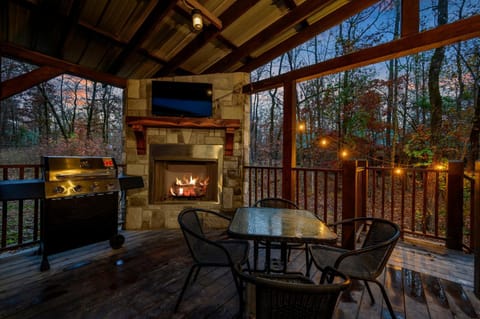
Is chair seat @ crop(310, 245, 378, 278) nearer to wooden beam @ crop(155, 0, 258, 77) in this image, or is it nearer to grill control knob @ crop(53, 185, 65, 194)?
grill control knob @ crop(53, 185, 65, 194)

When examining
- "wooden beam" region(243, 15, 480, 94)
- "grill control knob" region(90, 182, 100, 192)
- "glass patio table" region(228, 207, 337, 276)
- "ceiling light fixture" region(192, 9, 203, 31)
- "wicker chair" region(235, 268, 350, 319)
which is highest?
"ceiling light fixture" region(192, 9, 203, 31)

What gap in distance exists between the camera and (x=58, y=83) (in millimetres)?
6809

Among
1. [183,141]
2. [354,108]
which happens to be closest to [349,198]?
[183,141]

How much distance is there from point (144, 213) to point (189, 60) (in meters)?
2.69

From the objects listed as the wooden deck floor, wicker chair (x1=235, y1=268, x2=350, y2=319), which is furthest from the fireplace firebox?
wicker chair (x1=235, y1=268, x2=350, y2=319)

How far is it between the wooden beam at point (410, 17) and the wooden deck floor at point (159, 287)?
8.35 ft

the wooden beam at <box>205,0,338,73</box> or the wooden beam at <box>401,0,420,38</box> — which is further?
the wooden beam at <box>205,0,338,73</box>

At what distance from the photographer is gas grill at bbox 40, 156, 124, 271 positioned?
6.84 feet

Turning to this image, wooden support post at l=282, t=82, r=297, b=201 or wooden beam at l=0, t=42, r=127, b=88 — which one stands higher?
wooden beam at l=0, t=42, r=127, b=88

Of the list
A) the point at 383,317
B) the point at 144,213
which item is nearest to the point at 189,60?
the point at 144,213

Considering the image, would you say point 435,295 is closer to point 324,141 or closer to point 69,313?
point 69,313

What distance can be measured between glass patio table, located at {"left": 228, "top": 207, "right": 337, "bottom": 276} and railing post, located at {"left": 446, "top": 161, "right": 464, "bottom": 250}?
81.0 inches

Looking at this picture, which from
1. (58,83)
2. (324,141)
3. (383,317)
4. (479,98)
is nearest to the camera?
(383,317)

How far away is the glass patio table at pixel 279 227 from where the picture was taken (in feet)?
4.21
